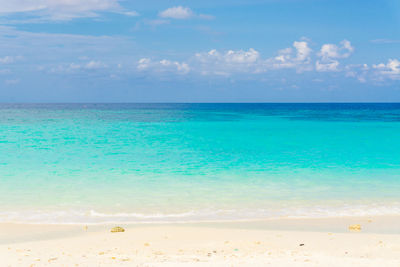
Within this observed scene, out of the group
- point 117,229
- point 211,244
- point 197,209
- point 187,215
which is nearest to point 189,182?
point 197,209

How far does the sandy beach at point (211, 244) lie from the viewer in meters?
6.80

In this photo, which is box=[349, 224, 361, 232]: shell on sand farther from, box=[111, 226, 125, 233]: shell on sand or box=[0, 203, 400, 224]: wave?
box=[111, 226, 125, 233]: shell on sand

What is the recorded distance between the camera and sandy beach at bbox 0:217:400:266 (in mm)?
6805

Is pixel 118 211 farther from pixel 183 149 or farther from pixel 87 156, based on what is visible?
pixel 183 149

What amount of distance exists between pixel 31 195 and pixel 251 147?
1613 cm

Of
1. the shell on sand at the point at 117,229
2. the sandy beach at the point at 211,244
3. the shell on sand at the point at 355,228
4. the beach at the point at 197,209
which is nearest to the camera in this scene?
the sandy beach at the point at 211,244

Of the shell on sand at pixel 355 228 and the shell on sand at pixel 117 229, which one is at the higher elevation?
the shell on sand at pixel 355 228

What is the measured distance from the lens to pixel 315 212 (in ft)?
35.2

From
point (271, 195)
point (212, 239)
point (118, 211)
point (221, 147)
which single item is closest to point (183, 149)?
point (221, 147)

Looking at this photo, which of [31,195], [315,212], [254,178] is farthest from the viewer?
[254,178]

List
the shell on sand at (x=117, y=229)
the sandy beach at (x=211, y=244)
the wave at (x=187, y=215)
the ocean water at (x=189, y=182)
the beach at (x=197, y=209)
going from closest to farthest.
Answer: the sandy beach at (x=211, y=244)
the beach at (x=197, y=209)
the shell on sand at (x=117, y=229)
the wave at (x=187, y=215)
the ocean water at (x=189, y=182)

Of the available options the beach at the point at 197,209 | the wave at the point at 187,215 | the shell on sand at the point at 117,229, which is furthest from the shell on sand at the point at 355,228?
the shell on sand at the point at 117,229

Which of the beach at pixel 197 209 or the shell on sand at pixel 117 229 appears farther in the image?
the shell on sand at pixel 117 229

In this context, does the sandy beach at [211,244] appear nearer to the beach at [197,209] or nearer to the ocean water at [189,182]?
the beach at [197,209]
